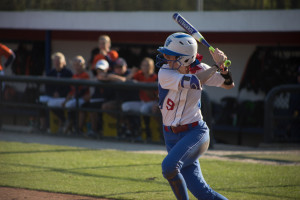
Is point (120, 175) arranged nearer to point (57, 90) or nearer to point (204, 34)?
point (57, 90)

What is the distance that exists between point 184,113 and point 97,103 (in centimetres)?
555

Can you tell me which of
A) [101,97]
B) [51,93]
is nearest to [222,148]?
[101,97]

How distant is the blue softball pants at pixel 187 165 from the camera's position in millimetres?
4281

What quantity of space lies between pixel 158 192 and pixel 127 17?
755 centimetres

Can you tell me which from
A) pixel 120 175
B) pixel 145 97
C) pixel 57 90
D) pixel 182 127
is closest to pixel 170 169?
pixel 182 127

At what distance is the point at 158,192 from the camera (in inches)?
233

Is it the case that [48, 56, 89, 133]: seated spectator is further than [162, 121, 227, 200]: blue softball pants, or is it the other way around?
[48, 56, 89, 133]: seated spectator

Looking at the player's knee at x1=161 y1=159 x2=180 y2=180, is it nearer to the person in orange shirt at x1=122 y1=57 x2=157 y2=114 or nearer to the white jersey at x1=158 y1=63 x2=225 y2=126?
the white jersey at x1=158 y1=63 x2=225 y2=126

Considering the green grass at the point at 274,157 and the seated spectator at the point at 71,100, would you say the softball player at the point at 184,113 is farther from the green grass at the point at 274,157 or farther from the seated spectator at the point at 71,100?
the seated spectator at the point at 71,100

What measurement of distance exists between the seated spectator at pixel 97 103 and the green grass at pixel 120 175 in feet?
3.91

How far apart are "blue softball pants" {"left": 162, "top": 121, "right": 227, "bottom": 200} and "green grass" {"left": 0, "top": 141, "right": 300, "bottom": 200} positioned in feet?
4.33

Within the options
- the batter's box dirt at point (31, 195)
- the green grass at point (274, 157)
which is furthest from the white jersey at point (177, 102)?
the green grass at point (274, 157)

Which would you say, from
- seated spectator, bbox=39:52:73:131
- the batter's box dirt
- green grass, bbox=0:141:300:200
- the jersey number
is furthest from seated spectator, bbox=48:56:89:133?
the jersey number

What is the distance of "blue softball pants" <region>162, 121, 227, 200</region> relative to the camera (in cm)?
428
